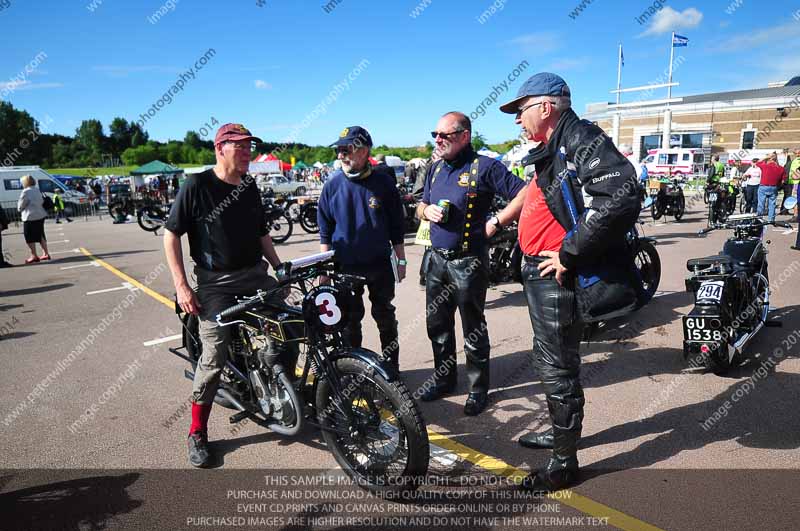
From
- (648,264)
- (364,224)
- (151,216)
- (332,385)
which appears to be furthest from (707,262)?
(151,216)

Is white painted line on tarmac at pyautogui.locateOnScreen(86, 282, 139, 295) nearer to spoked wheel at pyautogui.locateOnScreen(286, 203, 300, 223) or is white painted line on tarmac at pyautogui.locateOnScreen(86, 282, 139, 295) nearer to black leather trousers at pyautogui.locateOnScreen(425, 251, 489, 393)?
spoked wheel at pyautogui.locateOnScreen(286, 203, 300, 223)

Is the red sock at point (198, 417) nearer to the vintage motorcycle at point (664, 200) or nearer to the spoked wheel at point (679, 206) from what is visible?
the vintage motorcycle at point (664, 200)

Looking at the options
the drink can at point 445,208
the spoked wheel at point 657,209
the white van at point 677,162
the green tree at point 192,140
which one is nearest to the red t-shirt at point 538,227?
the drink can at point 445,208

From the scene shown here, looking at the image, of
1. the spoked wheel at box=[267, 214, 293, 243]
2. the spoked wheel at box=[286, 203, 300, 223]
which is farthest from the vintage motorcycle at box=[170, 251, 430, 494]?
the spoked wheel at box=[286, 203, 300, 223]

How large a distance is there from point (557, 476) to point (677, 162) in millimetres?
39469

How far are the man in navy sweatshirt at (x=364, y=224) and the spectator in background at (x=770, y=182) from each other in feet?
41.7

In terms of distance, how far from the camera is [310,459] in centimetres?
309

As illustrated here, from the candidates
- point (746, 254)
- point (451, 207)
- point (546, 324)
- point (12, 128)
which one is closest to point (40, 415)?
point (451, 207)

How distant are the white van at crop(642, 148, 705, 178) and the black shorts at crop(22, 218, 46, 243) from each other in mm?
33298

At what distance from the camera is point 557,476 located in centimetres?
267

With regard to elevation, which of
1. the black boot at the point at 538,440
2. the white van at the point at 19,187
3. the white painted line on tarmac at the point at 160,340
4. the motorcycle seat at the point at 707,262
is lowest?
the black boot at the point at 538,440

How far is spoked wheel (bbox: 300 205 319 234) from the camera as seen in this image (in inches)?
567

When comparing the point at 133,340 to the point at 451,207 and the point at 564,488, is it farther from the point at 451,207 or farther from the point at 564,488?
the point at 564,488

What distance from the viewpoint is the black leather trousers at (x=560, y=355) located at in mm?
2607
